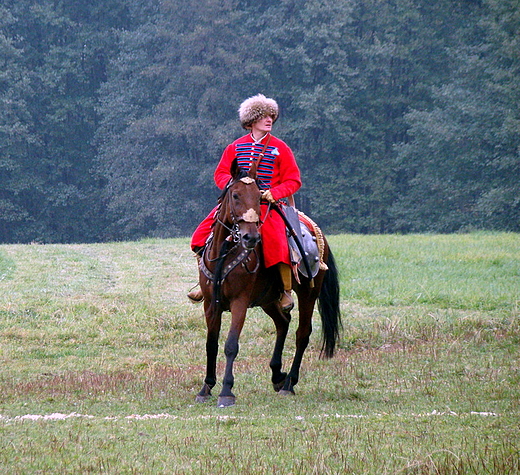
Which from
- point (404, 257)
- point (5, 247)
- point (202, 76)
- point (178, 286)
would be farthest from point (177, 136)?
point (178, 286)

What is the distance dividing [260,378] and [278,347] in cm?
89

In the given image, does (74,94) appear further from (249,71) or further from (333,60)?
(333,60)

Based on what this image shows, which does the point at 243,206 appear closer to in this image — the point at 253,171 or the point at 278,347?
the point at 253,171

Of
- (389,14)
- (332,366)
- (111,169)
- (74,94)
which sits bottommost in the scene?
(332,366)

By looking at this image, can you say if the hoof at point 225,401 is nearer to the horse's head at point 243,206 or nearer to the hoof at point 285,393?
the hoof at point 285,393

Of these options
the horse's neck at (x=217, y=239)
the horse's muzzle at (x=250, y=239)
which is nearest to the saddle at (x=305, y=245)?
the horse's neck at (x=217, y=239)

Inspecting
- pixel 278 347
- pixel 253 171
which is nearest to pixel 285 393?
pixel 278 347

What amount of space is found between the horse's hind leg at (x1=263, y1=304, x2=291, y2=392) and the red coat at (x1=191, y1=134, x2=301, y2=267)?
3.40ft

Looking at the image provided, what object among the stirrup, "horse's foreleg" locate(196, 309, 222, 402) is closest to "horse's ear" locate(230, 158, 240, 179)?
"horse's foreleg" locate(196, 309, 222, 402)

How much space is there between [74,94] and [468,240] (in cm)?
3169

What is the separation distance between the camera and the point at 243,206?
26.0 ft

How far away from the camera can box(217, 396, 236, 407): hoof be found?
318 inches

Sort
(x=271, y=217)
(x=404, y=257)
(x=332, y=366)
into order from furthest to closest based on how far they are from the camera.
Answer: (x=404, y=257) → (x=332, y=366) → (x=271, y=217)

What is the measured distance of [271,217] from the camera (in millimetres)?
8789
